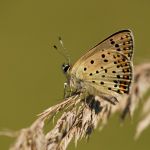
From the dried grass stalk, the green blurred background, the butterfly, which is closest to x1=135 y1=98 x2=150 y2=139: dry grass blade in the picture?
the dried grass stalk

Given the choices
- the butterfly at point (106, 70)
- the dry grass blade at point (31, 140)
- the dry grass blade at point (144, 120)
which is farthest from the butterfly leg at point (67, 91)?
the dry grass blade at point (31, 140)

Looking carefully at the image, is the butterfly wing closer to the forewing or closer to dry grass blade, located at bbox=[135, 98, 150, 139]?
the forewing

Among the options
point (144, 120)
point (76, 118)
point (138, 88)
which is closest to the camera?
point (76, 118)

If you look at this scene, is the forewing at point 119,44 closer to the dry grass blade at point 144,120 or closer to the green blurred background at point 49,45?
the dry grass blade at point 144,120

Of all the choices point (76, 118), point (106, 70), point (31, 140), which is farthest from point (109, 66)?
point (31, 140)

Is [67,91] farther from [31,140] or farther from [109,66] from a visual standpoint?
[31,140]

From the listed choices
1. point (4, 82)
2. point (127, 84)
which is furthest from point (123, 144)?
point (127, 84)
